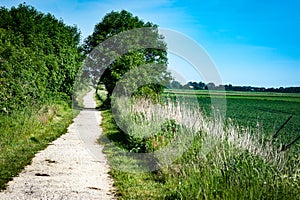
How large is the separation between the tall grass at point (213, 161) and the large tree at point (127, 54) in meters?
15.5

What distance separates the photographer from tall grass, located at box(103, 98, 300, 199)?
16.7 ft

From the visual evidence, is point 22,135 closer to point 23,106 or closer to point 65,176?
point 23,106

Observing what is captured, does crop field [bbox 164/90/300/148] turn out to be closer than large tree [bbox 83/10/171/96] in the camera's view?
Yes

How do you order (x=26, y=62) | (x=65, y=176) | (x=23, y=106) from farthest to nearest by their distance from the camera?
(x=26, y=62), (x=23, y=106), (x=65, y=176)

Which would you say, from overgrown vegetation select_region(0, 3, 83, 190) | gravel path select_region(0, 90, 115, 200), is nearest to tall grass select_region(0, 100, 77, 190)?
overgrown vegetation select_region(0, 3, 83, 190)

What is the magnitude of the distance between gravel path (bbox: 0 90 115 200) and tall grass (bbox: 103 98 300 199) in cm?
118

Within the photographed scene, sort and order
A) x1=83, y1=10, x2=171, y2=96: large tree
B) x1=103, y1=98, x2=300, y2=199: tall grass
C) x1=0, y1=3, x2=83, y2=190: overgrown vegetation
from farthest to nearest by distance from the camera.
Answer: x1=83, y1=10, x2=171, y2=96: large tree → x1=0, y1=3, x2=83, y2=190: overgrown vegetation → x1=103, y1=98, x2=300, y2=199: tall grass

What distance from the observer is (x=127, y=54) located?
2753cm

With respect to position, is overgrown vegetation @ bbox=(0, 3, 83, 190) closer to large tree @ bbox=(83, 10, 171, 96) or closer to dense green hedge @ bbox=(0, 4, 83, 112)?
dense green hedge @ bbox=(0, 4, 83, 112)

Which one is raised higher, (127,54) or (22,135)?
(127,54)

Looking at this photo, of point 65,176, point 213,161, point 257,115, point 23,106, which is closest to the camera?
point 213,161

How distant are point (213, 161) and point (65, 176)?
317 cm

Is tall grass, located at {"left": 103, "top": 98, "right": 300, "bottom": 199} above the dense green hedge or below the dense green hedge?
below

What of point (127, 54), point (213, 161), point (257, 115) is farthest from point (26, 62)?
point (127, 54)
